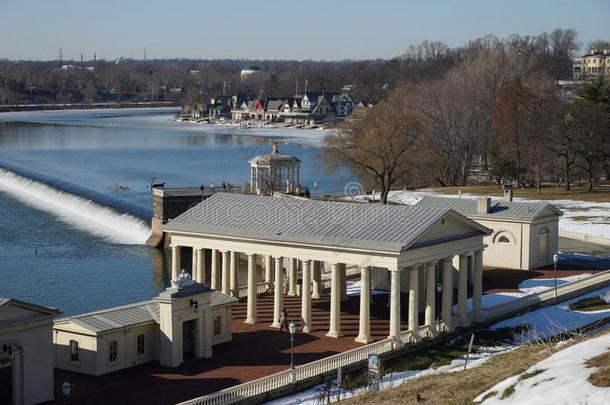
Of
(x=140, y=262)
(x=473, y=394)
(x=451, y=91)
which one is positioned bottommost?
(x=140, y=262)

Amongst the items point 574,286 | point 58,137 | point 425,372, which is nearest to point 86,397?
point 425,372

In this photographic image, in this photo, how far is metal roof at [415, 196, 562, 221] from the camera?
47.8m

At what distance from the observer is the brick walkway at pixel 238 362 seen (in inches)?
1063

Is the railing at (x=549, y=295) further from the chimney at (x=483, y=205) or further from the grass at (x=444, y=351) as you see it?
the chimney at (x=483, y=205)

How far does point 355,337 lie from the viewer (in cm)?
3331

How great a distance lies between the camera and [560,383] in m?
18.1

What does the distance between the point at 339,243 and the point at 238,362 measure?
519 centimetres

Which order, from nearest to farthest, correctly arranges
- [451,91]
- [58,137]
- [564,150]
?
[564,150]
[451,91]
[58,137]

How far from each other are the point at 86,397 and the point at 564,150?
53.1 metres

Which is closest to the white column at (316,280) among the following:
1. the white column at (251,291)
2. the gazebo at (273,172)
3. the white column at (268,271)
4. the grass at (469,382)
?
the white column at (268,271)

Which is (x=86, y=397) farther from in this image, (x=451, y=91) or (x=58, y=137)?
(x=58, y=137)

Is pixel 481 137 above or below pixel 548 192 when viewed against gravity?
above

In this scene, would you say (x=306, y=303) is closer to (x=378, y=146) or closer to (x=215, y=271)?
(x=215, y=271)

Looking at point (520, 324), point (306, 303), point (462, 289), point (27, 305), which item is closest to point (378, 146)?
point (520, 324)
